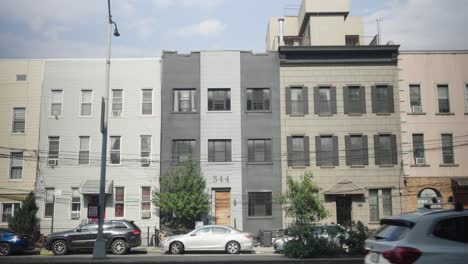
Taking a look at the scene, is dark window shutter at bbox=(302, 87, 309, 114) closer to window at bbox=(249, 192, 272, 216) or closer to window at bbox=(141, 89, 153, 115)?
window at bbox=(249, 192, 272, 216)

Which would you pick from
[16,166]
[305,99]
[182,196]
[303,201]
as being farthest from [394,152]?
[16,166]

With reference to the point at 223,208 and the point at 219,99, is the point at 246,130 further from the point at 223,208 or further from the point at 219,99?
the point at 223,208

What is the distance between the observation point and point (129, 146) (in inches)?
1336

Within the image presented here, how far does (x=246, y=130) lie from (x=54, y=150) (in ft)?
45.4

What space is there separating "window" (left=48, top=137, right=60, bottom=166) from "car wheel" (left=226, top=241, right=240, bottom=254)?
16.2 m

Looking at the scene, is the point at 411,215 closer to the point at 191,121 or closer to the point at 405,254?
the point at 405,254

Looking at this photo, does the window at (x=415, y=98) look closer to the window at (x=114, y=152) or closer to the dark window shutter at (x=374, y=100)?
the dark window shutter at (x=374, y=100)

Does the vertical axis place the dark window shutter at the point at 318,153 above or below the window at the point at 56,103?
below

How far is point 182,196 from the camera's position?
103ft

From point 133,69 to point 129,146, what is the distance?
5656 mm

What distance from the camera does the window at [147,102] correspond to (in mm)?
34531

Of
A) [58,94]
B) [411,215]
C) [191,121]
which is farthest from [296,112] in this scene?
[411,215]

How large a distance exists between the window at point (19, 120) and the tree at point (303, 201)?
19.4 meters

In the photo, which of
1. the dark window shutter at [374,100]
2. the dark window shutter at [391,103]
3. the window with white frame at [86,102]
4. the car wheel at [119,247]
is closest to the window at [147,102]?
the window with white frame at [86,102]
